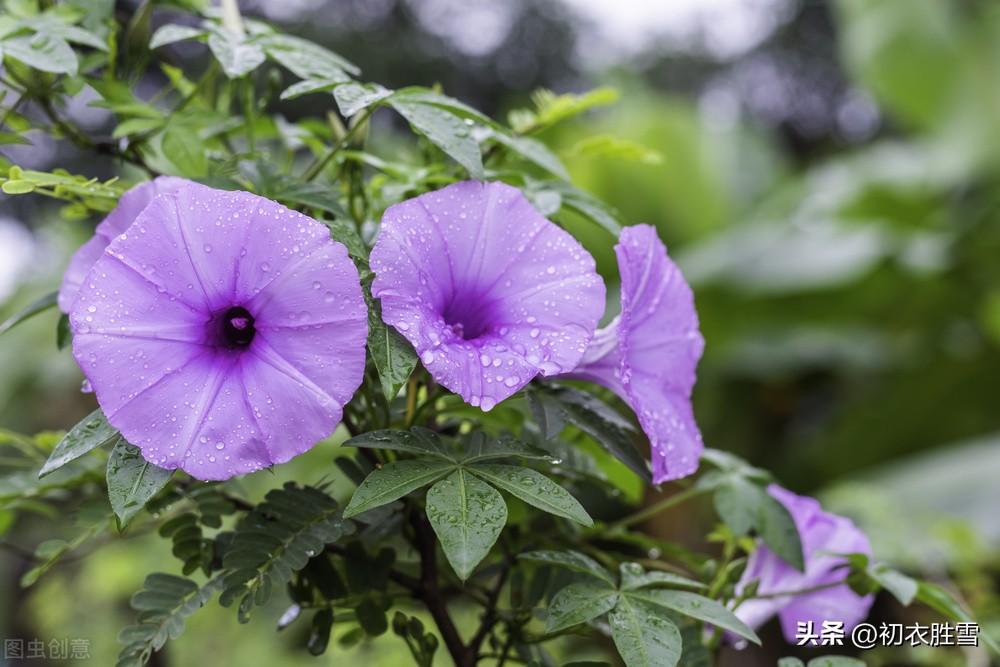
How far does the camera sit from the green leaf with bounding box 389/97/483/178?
2.18ft

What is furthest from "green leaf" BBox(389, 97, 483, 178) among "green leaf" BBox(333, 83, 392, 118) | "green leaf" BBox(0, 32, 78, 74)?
"green leaf" BBox(0, 32, 78, 74)

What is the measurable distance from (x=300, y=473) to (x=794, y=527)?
9.92 feet

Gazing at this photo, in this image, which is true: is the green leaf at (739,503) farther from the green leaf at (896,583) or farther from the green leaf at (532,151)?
the green leaf at (532,151)

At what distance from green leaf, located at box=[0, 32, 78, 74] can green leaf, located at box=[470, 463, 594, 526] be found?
1.38 feet

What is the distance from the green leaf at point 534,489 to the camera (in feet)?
1.89

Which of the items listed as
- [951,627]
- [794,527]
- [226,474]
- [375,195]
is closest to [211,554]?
[226,474]

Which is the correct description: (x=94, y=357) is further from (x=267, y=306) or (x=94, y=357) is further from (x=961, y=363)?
(x=961, y=363)

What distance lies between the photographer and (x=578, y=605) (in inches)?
25.2

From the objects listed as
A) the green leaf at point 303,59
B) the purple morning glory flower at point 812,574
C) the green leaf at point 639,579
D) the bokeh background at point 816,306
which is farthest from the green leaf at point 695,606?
the bokeh background at point 816,306

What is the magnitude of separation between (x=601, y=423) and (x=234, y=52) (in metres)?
0.39

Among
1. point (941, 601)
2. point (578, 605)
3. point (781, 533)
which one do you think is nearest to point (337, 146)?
point (578, 605)

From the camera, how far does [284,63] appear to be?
0.73m

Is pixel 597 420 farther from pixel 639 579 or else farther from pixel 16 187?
pixel 16 187

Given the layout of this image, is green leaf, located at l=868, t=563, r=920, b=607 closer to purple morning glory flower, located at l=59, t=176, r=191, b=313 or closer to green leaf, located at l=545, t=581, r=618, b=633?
green leaf, located at l=545, t=581, r=618, b=633
